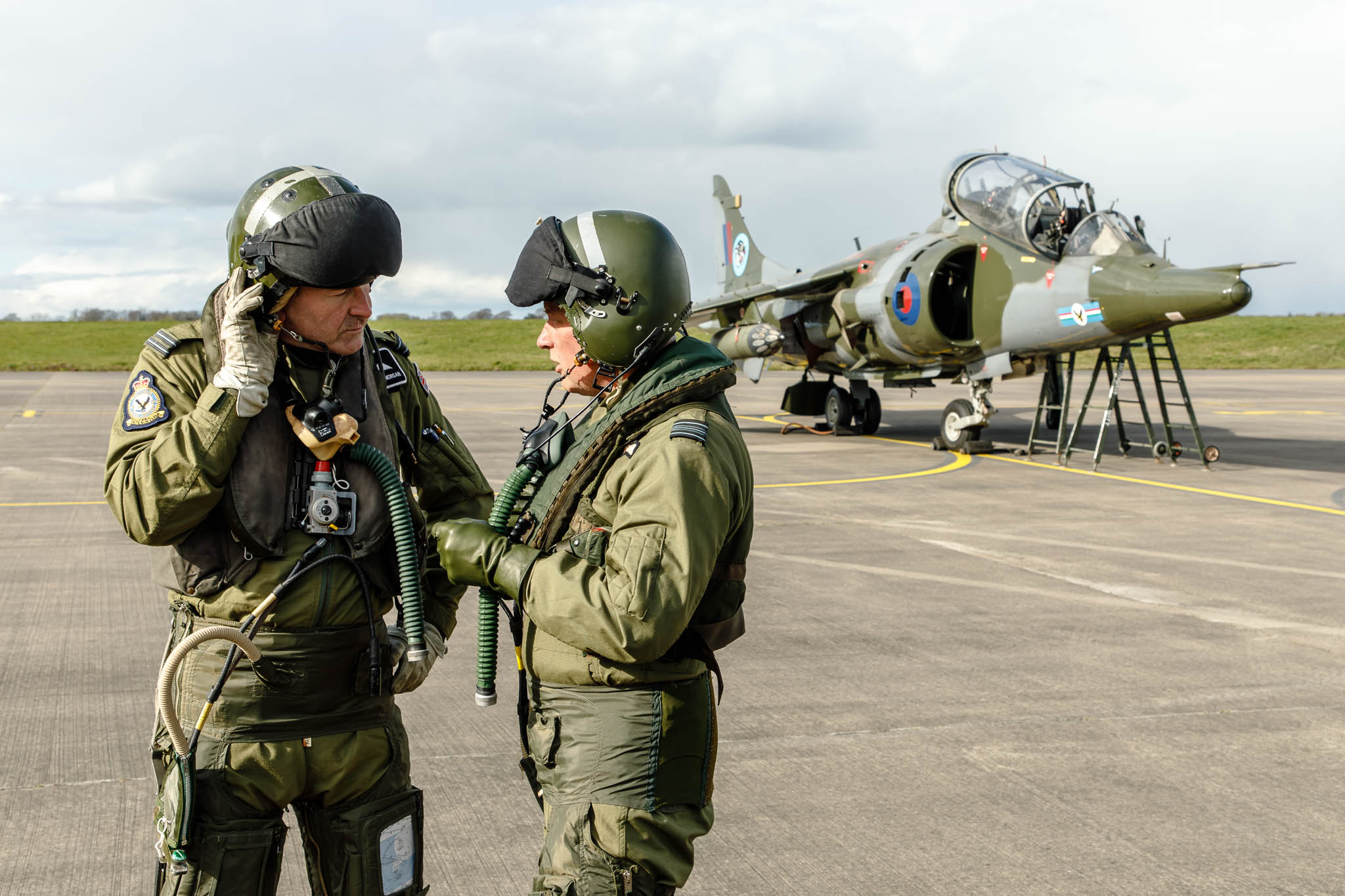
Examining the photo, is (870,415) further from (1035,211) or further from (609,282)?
(609,282)

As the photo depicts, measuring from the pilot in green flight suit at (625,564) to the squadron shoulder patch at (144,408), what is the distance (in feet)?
2.48

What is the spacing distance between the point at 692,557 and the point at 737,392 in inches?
1241

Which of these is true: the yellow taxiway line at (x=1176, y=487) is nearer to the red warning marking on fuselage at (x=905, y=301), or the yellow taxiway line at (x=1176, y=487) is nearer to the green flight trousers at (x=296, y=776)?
the red warning marking on fuselage at (x=905, y=301)

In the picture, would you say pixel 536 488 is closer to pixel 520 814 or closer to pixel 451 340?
pixel 520 814

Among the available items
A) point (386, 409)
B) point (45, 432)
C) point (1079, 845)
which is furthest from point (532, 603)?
point (45, 432)

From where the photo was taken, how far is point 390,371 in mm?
3082

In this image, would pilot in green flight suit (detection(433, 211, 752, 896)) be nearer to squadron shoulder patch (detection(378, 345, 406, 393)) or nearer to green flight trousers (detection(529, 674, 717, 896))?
green flight trousers (detection(529, 674, 717, 896))

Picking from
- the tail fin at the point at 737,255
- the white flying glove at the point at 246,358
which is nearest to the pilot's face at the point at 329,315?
the white flying glove at the point at 246,358

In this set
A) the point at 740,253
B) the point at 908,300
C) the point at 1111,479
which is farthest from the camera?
the point at 740,253

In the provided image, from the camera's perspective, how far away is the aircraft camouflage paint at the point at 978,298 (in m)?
13.8

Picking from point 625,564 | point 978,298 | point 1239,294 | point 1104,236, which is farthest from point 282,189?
point 978,298

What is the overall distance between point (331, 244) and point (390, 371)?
538 mm

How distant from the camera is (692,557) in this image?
7.43ft

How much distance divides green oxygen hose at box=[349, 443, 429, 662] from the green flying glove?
0.24 m
